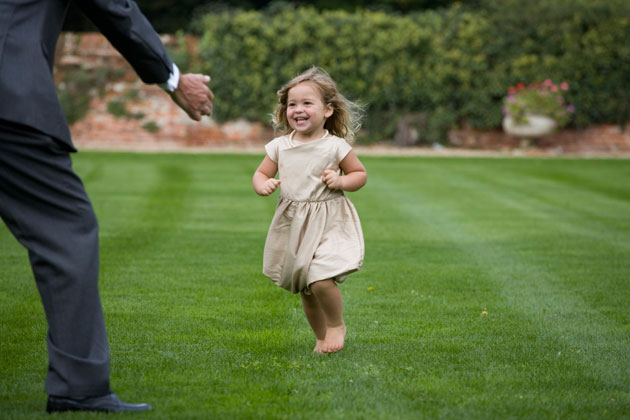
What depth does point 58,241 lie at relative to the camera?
3.02 meters

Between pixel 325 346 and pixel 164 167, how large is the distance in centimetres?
1181

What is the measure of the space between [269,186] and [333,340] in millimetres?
765

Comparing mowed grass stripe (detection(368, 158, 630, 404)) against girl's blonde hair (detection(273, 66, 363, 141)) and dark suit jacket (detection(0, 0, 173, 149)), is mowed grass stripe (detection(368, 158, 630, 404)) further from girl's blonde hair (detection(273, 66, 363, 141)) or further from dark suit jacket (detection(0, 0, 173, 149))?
dark suit jacket (detection(0, 0, 173, 149))

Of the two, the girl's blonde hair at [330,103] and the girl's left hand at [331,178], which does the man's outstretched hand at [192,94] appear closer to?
the girl's left hand at [331,178]

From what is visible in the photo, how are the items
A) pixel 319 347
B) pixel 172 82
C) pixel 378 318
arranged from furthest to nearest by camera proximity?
pixel 378 318, pixel 319 347, pixel 172 82

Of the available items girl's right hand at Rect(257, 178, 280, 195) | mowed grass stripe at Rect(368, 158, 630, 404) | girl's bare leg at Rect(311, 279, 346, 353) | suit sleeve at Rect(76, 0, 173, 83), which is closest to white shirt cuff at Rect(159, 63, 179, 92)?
suit sleeve at Rect(76, 0, 173, 83)

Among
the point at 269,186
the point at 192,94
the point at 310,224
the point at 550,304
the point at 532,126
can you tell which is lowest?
the point at 532,126

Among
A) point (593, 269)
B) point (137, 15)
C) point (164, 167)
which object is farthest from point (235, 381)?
point (164, 167)

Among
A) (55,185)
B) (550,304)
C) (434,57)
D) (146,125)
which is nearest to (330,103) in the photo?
(55,185)

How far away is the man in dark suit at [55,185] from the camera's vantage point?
A: 2928 mm

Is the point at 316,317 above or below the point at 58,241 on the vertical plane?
below

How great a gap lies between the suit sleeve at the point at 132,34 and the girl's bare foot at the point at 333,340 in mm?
1598

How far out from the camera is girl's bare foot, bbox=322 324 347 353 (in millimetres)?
4289

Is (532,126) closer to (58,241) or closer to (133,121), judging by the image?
(133,121)
